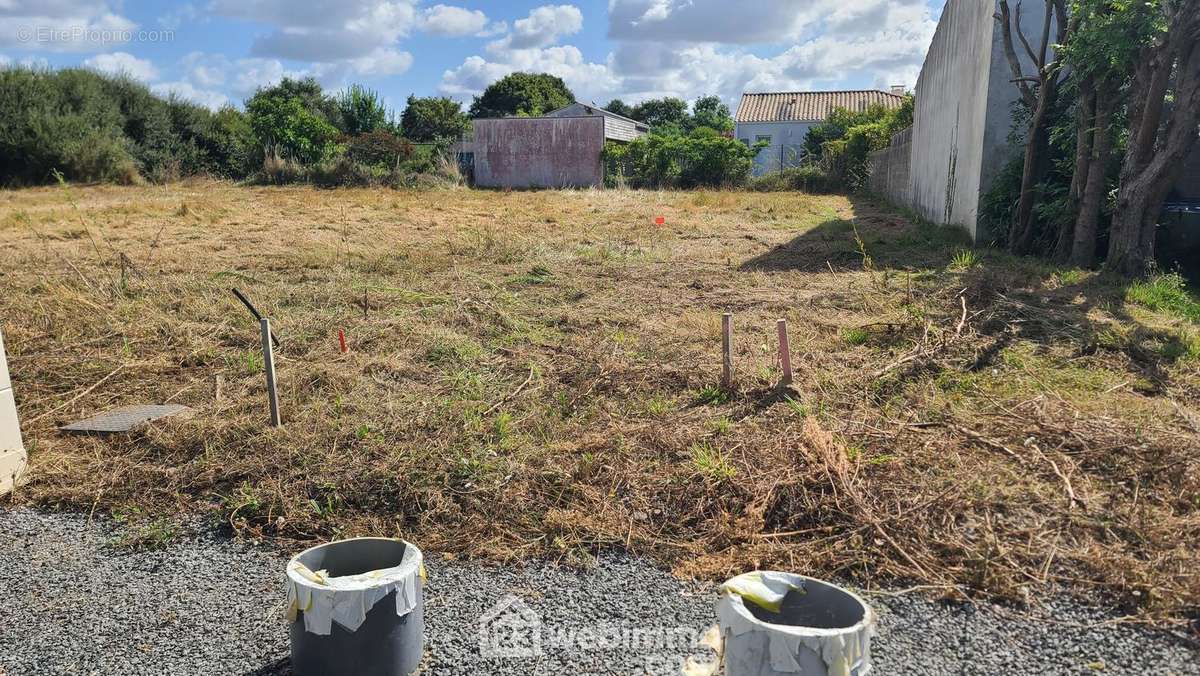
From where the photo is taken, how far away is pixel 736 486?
134 inches

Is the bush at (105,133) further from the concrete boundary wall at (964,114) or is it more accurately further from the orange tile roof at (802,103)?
the orange tile roof at (802,103)

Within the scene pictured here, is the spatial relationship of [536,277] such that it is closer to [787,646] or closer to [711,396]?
[711,396]

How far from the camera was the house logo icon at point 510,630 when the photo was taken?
251 centimetres

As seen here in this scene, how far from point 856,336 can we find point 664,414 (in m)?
2.04

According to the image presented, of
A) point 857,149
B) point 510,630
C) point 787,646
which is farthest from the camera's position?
point 857,149

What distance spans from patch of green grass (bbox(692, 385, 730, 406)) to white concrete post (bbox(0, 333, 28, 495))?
3453 mm

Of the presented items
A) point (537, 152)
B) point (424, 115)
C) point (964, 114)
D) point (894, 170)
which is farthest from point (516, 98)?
point (964, 114)

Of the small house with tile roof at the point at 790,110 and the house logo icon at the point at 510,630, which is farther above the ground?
the small house with tile roof at the point at 790,110

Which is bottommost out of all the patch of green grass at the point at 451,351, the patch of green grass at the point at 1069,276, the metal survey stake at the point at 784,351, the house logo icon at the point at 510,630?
the house logo icon at the point at 510,630

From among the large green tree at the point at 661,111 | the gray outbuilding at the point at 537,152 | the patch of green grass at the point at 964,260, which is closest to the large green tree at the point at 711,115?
the large green tree at the point at 661,111

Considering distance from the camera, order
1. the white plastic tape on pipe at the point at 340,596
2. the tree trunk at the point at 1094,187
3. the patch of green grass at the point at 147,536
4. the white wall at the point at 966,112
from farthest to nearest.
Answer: the white wall at the point at 966,112 → the tree trunk at the point at 1094,187 → the patch of green grass at the point at 147,536 → the white plastic tape on pipe at the point at 340,596

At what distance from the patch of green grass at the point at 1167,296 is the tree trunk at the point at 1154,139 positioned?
0.31 meters

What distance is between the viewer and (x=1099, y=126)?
7465 mm

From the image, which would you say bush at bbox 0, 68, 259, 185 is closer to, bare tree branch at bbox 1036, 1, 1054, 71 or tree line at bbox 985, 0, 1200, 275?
tree line at bbox 985, 0, 1200, 275
